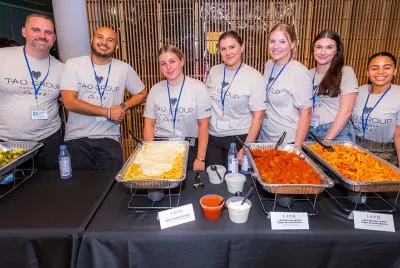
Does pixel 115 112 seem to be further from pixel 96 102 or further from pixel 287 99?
pixel 287 99

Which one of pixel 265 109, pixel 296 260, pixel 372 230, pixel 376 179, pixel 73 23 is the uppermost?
pixel 73 23

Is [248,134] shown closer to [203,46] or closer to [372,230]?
[372,230]

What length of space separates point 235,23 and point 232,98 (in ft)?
8.29

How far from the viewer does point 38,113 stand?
2.35 metres

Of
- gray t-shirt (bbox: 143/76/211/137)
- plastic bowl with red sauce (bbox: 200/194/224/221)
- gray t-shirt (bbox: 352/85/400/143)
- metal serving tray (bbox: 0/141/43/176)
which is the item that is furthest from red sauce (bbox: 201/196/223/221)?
gray t-shirt (bbox: 352/85/400/143)

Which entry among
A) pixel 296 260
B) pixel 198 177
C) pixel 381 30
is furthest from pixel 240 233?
pixel 381 30

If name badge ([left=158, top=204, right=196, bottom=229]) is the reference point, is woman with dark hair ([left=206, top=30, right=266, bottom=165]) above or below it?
above

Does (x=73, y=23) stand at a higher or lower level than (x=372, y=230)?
higher

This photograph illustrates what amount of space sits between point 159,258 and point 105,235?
275 mm

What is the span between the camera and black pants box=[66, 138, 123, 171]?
8.04ft

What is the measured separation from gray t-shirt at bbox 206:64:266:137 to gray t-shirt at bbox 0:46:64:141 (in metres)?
1.37

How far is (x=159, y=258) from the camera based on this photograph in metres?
1.35

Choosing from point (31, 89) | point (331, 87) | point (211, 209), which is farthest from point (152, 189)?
point (331, 87)

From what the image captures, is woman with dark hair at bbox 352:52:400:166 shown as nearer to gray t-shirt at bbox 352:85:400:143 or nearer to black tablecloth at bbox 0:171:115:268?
gray t-shirt at bbox 352:85:400:143
